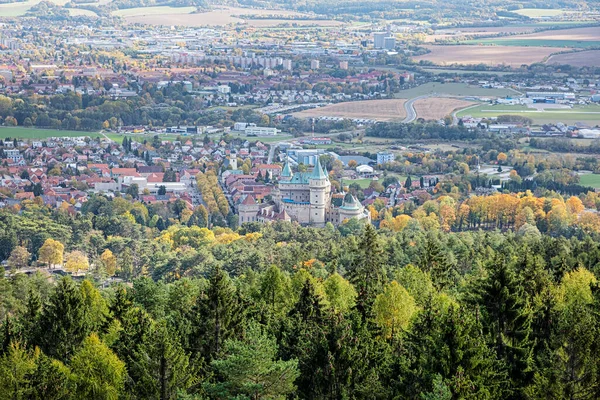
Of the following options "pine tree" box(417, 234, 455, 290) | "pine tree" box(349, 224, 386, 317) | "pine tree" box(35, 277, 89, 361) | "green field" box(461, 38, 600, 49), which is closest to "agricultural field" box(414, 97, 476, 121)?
"green field" box(461, 38, 600, 49)

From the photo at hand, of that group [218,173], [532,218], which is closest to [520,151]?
[218,173]

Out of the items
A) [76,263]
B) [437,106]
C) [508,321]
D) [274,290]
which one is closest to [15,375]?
[508,321]

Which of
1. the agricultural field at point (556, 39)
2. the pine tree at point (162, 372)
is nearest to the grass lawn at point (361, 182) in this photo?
the pine tree at point (162, 372)

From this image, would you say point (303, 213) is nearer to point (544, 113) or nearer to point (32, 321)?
point (32, 321)

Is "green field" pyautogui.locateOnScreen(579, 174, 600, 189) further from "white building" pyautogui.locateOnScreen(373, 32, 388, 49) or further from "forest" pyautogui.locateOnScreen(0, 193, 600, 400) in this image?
Answer: "white building" pyautogui.locateOnScreen(373, 32, 388, 49)

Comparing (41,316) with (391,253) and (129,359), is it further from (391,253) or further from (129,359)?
(391,253)
